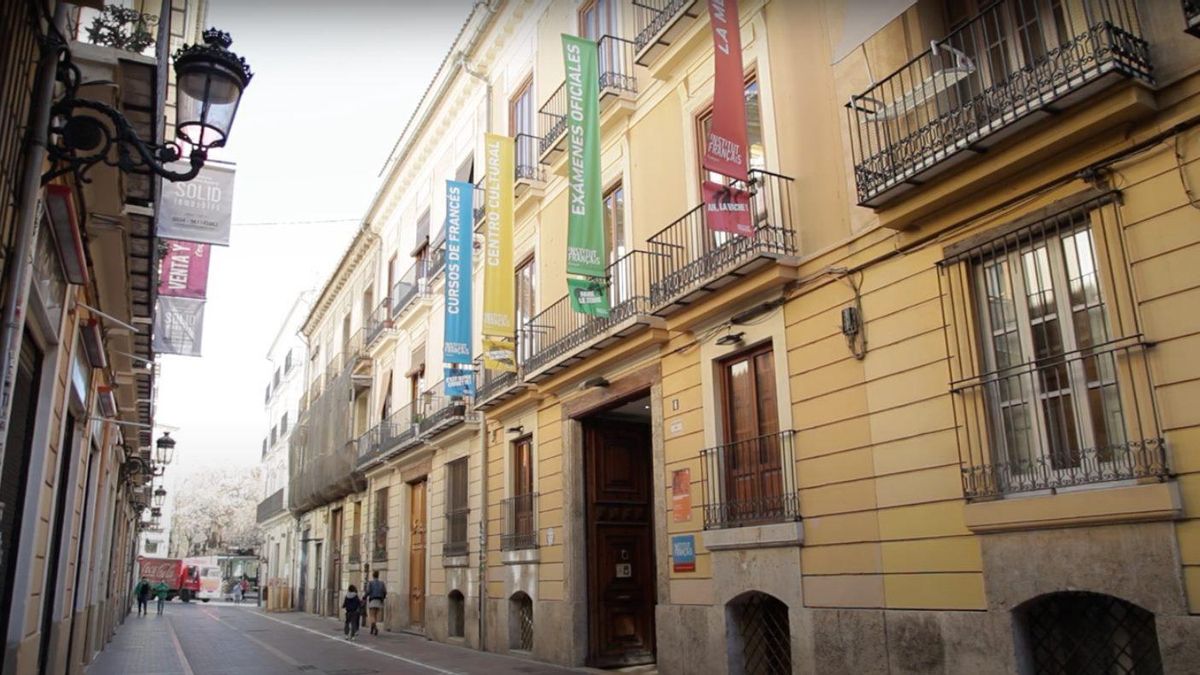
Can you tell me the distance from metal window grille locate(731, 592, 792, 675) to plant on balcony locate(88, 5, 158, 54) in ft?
26.7

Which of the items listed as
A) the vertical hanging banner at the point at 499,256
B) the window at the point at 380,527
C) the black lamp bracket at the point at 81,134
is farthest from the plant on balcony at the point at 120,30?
A: the window at the point at 380,527

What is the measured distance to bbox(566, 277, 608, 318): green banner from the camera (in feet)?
41.4

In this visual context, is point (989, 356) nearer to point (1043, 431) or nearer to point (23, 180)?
point (1043, 431)

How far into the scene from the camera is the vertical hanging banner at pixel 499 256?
50.7ft

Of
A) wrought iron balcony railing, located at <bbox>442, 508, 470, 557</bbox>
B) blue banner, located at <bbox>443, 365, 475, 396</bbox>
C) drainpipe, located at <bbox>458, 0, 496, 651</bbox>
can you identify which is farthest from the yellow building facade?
wrought iron balcony railing, located at <bbox>442, 508, 470, 557</bbox>

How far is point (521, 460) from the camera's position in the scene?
16828mm

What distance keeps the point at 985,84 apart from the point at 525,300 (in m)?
10.5

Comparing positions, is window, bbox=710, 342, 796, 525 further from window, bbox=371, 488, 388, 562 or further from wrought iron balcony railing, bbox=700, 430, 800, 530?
window, bbox=371, 488, 388, 562

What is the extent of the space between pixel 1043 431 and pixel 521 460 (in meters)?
11.0

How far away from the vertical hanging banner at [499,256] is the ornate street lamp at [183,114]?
10001 mm

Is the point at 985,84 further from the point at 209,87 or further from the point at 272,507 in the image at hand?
the point at 272,507

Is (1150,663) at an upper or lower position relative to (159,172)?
lower

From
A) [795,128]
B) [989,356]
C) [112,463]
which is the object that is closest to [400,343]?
[112,463]

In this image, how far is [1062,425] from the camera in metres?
7.11
